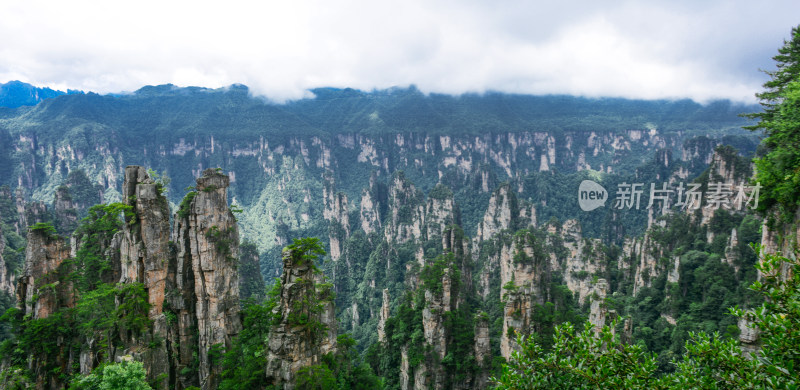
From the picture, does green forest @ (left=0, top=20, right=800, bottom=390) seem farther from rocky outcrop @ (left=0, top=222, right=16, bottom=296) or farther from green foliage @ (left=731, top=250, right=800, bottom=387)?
rocky outcrop @ (left=0, top=222, right=16, bottom=296)

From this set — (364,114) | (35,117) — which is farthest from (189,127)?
(364,114)

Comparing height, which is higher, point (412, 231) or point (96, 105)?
point (96, 105)

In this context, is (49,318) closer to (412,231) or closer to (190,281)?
(190,281)

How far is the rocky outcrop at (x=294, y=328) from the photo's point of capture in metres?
12.9

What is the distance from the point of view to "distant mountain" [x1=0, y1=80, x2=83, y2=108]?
114056mm

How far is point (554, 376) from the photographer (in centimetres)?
700

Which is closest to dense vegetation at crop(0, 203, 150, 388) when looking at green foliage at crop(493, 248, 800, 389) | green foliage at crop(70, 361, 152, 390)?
green foliage at crop(70, 361, 152, 390)

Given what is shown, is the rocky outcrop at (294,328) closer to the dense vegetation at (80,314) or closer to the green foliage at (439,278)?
the dense vegetation at (80,314)

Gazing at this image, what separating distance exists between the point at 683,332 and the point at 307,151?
122 meters

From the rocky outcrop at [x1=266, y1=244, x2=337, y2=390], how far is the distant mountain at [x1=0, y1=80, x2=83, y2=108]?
480 ft

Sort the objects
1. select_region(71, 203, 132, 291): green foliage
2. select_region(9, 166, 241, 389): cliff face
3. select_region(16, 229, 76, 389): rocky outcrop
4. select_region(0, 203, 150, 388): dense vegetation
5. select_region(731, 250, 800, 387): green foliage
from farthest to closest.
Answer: select_region(71, 203, 132, 291): green foliage
select_region(16, 229, 76, 389): rocky outcrop
select_region(9, 166, 241, 389): cliff face
select_region(0, 203, 150, 388): dense vegetation
select_region(731, 250, 800, 387): green foliage

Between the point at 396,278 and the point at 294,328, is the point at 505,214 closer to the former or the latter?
the point at 396,278

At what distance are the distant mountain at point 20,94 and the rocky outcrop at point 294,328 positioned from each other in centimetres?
14634

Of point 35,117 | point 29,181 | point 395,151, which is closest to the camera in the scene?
point 29,181
